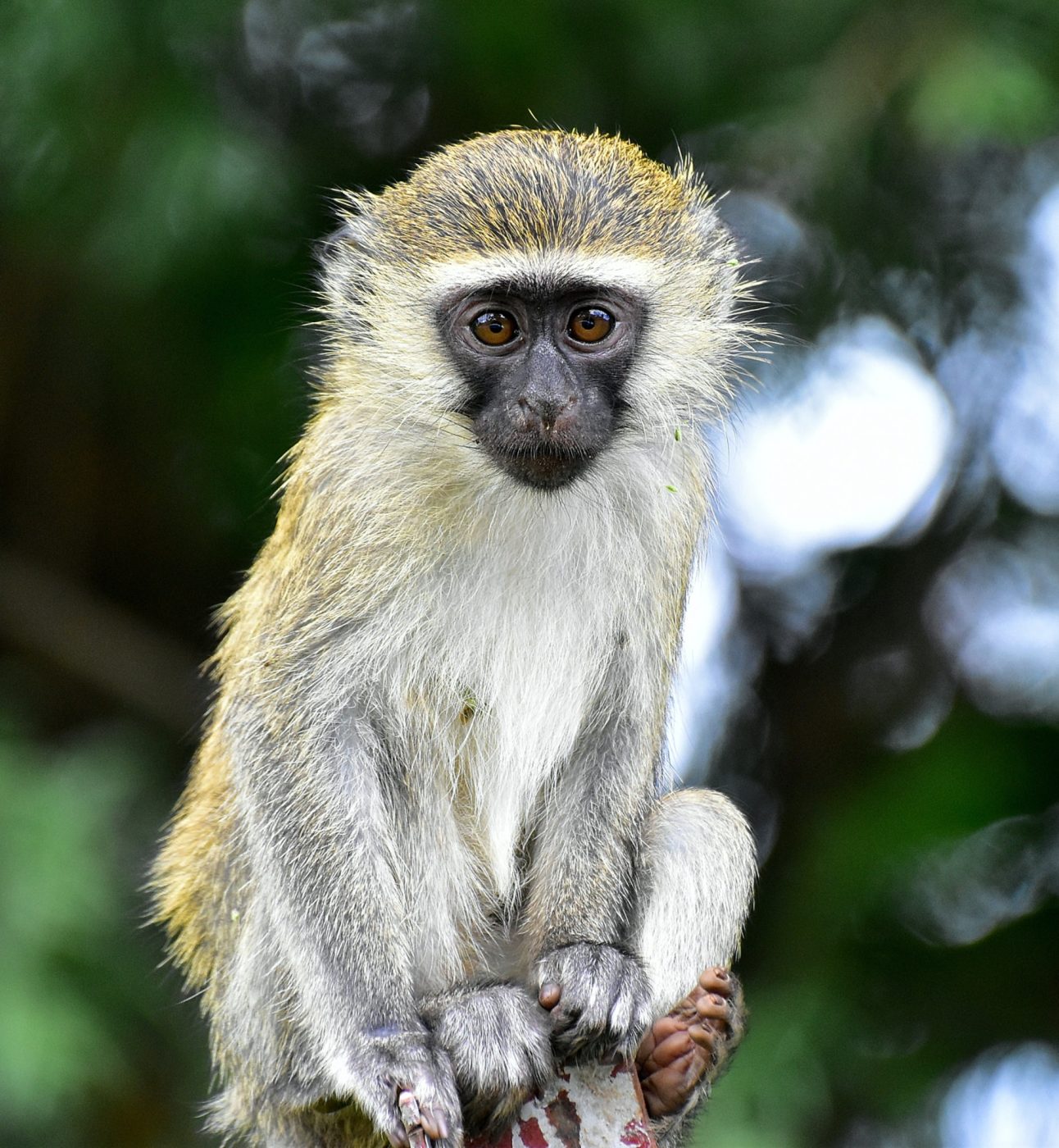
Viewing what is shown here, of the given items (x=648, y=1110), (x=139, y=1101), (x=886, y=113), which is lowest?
(x=139, y=1101)

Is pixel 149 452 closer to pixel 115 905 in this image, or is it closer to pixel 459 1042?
pixel 115 905

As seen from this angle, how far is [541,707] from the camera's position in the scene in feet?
→ 17.3

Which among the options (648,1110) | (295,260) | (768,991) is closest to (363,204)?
(295,260)

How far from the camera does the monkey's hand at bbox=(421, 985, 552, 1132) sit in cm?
450

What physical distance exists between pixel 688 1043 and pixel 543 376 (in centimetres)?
198

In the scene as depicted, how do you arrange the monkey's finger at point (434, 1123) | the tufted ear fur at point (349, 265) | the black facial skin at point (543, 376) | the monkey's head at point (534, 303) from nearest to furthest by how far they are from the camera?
the monkey's finger at point (434, 1123) < the black facial skin at point (543, 376) < the monkey's head at point (534, 303) < the tufted ear fur at point (349, 265)

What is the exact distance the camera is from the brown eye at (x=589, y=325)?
517cm

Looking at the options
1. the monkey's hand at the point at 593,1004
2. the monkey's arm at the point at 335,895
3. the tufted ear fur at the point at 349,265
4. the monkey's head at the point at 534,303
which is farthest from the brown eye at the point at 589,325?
the monkey's hand at the point at 593,1004

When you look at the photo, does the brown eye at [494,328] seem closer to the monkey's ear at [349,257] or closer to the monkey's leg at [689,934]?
the monkey's ear at [349,257]

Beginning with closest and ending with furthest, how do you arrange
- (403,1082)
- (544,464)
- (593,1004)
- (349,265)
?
(403,1082)
(593,1004)
(544,464)
(349,265)

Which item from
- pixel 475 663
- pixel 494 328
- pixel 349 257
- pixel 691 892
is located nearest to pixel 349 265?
pixel 349 257

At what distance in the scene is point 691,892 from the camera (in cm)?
523

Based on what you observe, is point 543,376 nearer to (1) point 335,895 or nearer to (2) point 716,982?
(1) point 335,895

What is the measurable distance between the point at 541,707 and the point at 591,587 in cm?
42
